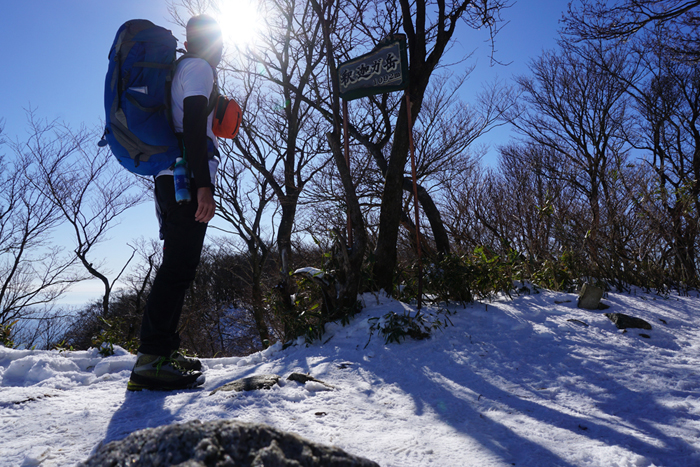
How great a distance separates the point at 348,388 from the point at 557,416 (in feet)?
3.26

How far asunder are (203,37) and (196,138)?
0.64m

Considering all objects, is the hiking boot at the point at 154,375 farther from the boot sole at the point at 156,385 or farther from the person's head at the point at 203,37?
the person's head at the point at 203,37

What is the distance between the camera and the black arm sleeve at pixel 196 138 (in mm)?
1914

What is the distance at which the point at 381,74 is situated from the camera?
339 centimetres

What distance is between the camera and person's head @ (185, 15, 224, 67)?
6.88 ft

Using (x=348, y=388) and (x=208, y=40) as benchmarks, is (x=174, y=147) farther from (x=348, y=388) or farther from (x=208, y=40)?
(x=348, y=388)

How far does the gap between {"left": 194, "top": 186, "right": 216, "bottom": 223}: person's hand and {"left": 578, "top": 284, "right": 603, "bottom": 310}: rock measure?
308cm

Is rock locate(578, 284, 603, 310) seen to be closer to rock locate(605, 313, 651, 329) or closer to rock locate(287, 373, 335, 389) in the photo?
rock locate(605, 313, 651, 329)

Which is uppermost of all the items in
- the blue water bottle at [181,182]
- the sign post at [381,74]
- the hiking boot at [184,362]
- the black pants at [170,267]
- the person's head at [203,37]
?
the sign post at [381,74]

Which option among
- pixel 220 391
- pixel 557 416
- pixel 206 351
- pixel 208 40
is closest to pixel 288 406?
pixel 220 391

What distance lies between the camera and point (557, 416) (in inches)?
62.3

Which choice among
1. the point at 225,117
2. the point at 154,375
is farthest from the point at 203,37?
the point at 154,375

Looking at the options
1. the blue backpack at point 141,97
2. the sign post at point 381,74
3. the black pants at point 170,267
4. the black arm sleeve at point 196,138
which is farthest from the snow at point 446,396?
the blue backpack at point 141,97

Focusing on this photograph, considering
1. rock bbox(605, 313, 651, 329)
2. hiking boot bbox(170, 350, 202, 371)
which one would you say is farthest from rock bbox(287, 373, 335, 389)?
rock bbox(605, 313, 651, 329)
